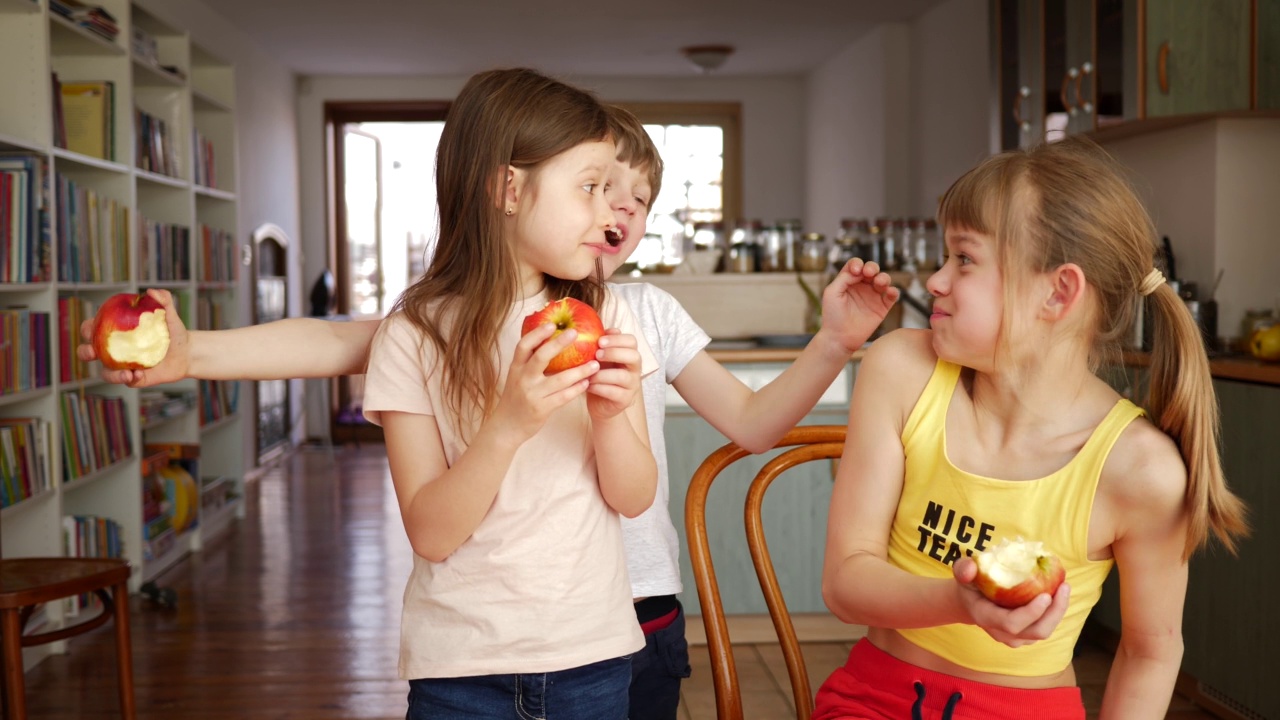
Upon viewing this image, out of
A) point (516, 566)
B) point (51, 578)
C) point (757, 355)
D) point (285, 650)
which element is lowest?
point (285, 650)

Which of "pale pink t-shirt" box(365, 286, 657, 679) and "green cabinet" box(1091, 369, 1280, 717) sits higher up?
"pale pink t-shirt" box(365, 286, 657, 679)

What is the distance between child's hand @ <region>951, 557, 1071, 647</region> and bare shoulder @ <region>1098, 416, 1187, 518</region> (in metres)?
0.28

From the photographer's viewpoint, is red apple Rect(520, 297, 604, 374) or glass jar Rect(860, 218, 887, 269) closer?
red apple Rect(520, 297, 604, 374)

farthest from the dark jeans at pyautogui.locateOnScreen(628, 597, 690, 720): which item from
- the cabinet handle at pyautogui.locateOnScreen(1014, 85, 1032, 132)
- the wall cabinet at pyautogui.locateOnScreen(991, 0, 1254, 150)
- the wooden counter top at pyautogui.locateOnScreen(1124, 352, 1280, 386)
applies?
the cabinet handle at pyautogui.locateOnScreen(1014, 85, 1032, 132)

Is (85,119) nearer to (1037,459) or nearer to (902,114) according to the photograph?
(1037,459)

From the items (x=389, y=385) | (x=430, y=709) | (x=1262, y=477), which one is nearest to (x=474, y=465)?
(x=389, y=385)

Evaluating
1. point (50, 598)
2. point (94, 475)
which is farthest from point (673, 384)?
point (94, 475)

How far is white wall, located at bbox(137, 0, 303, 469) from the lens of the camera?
20.2 feet

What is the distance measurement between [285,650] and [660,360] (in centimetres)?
241

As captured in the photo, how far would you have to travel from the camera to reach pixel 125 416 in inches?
160

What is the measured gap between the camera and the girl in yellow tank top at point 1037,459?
100 cm

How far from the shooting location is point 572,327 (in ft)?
2.98

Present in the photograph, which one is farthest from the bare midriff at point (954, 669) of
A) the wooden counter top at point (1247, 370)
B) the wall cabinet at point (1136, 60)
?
the wall cabinet at point (1136, 60)

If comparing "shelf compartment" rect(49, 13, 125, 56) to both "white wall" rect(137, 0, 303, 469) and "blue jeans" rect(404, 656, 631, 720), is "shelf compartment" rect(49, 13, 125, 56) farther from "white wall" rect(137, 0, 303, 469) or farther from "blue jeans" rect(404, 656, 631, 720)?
"blue jeans" rect(404, 656, 631, 720)
